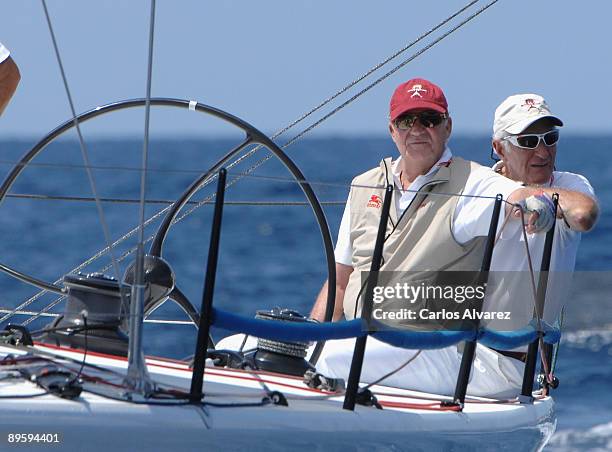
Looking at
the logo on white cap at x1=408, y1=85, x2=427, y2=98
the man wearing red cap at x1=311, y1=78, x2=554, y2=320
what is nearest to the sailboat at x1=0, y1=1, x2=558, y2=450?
the man wearing red cap at x1=311, y1=78, x2=554, y2=320

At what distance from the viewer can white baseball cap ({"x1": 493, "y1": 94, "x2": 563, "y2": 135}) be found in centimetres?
394

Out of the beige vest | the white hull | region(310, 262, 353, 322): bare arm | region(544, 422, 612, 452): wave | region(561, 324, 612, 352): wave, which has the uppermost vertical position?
the beige vest

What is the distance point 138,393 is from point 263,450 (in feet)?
1.03

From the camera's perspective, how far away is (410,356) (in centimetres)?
372

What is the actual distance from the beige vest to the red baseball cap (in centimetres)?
18

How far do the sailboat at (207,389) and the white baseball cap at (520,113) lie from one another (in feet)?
2.11

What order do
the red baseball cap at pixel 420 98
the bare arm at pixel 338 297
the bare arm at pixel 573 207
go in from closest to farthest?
1. the bare arm at pixel 573 207
2. the red baseball cap at pixel 420 98
3. the bare arm at pixel 338 297

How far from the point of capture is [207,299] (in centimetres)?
293

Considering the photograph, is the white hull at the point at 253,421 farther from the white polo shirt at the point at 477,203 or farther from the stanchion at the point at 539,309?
the white polo shirt at the point at 477,203

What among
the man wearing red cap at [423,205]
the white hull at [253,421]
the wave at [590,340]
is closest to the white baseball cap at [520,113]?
the man wearing red cap at [423,205]

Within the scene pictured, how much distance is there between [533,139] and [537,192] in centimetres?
43

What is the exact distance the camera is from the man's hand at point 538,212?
11.2 feet

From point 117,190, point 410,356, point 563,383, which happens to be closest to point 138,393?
point 410,356

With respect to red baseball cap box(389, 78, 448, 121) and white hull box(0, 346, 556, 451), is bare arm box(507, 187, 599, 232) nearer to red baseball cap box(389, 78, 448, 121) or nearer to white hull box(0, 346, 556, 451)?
red baseball cap box(389, 78, 448, 121)
